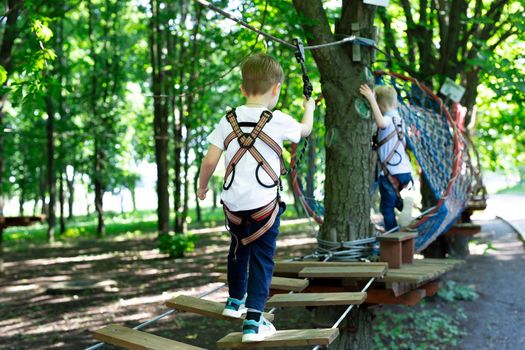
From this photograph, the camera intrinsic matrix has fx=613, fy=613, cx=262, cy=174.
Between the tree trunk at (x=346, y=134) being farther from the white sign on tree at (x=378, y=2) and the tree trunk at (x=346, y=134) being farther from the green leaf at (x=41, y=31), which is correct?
the green leaf at (x=41, y=31)

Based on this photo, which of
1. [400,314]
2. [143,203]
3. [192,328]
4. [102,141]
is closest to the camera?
[192,328]

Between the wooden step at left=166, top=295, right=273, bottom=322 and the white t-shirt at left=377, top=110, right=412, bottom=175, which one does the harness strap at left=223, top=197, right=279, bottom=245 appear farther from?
the white t-shirt at left=377, top=110, right=412, bottom=175

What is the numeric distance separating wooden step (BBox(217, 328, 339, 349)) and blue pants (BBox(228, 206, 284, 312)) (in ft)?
0.56

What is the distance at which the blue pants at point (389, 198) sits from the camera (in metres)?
5.93

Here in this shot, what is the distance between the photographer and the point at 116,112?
71.9 ft

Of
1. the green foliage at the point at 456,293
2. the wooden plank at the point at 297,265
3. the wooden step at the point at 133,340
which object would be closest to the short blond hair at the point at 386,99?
the wooden plank at the point at 297,265

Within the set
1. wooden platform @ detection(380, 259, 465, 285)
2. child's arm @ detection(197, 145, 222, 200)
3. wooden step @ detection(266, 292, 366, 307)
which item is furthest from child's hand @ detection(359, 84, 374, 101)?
child's arm @ detection(197, 145, 222, 200)

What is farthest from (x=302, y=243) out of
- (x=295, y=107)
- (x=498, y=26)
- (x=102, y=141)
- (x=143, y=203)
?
(x=143, y=203)

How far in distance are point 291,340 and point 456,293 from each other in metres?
7.95

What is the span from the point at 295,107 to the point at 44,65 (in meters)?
12.2

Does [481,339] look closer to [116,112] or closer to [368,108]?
[368,108]

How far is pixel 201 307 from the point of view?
3.49 metres

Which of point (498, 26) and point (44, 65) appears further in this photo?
point (498, 26)

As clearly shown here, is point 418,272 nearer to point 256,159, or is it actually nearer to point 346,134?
point 346,134
